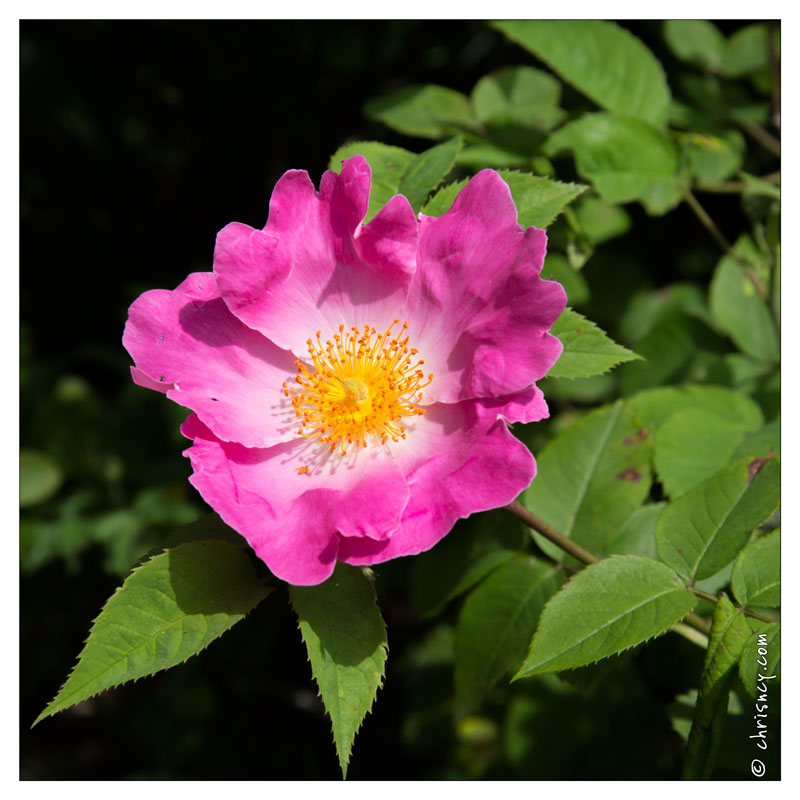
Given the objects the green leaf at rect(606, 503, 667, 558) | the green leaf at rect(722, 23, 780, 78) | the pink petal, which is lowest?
the green leaf at rect(606, 503, 667, 558)

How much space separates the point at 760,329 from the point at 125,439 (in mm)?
2441

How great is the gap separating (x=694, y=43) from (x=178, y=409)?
2260 mm

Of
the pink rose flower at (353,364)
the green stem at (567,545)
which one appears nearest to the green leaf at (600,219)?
the pink rose flower at (353,364)

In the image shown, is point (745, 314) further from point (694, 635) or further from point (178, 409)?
point (178, 409)

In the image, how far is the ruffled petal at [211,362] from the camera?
1.62 metres

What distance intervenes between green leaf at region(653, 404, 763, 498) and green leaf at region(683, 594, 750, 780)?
0.53m

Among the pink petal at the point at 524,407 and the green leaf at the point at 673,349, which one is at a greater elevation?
the green leaf at the point at 673,349

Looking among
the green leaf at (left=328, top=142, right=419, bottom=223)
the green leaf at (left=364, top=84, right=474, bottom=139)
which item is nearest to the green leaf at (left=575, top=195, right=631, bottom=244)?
the green leaf at (left=364, top=84, right=474, bottom=139)

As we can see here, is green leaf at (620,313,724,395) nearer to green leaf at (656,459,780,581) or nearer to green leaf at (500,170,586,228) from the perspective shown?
green leaf at (656,459,780,581)

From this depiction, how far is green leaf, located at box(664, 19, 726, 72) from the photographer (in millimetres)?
2572

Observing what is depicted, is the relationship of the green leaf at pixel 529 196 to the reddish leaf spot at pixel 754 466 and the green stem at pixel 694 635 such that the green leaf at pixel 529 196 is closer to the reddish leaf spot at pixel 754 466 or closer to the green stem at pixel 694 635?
the reddish leaf spot at pixel 754 466

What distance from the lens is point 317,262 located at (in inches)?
71.4

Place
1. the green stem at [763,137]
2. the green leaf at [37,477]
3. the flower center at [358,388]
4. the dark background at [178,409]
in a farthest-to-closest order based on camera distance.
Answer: the green leaf at [37,477] < the dark background at [178,409] < the green stem at [763,137] < the flower center at [358,388]

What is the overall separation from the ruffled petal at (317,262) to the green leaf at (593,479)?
0.58 metres
